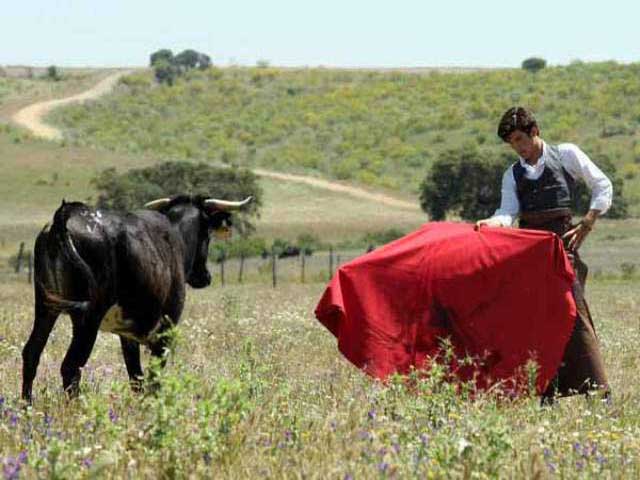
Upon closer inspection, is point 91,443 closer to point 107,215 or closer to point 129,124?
point 107,215

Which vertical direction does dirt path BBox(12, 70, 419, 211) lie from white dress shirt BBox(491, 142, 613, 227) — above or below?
below

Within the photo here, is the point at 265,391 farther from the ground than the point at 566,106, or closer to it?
farther from the ground

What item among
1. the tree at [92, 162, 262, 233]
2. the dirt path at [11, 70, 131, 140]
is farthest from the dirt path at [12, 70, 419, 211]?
the tree at [92, 162, 262, 233]

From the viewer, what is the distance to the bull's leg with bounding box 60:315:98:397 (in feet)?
31.4

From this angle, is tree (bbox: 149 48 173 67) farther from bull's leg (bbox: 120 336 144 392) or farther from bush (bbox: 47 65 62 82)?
bull's leg (bbox: 120 336 144 392)

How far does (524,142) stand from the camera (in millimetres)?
9766

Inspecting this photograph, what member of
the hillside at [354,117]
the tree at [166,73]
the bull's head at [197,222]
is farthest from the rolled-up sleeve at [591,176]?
the tree at [166,73]

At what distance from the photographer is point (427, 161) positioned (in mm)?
83688

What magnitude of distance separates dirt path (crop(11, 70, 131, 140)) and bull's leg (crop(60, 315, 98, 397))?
77809 mm

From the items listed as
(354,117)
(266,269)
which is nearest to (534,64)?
(354,117)

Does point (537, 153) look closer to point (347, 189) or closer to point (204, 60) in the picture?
point (347, 189)

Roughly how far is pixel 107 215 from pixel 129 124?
3705 inches

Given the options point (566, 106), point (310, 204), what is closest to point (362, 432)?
point (310, 204)

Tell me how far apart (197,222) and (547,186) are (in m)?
3.25
